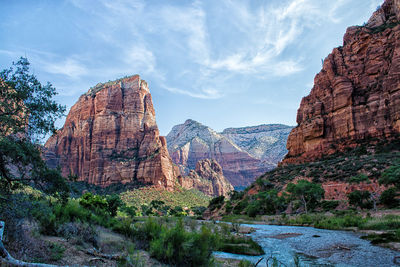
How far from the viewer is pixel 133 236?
1110 cm

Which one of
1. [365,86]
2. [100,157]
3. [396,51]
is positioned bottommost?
[100,157]

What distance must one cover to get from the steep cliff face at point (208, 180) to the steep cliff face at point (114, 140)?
4410 cm

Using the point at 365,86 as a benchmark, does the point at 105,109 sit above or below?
above

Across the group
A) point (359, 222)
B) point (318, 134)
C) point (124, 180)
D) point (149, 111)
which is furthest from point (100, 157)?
point (359, 222)

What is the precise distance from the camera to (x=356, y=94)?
6800 centimetres

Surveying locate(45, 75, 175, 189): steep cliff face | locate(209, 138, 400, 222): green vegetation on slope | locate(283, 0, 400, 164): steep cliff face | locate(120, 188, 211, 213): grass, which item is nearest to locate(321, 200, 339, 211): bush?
locate(209, 138, 400, 222): green vegetation on slope

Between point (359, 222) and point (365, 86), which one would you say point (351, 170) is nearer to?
point (359, 222)

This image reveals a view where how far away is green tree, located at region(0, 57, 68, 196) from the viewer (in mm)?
7945

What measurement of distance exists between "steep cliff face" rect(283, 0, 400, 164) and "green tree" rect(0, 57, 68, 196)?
66.0 meters

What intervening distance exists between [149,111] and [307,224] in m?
114

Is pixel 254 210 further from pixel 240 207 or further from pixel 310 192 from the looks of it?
pixel 310 192

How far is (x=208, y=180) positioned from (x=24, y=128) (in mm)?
173911

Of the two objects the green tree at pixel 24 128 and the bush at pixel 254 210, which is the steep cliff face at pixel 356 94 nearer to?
the bush at pixel 254 210

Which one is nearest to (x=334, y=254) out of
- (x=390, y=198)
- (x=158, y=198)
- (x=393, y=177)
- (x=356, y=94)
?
(x=393, y=177)
